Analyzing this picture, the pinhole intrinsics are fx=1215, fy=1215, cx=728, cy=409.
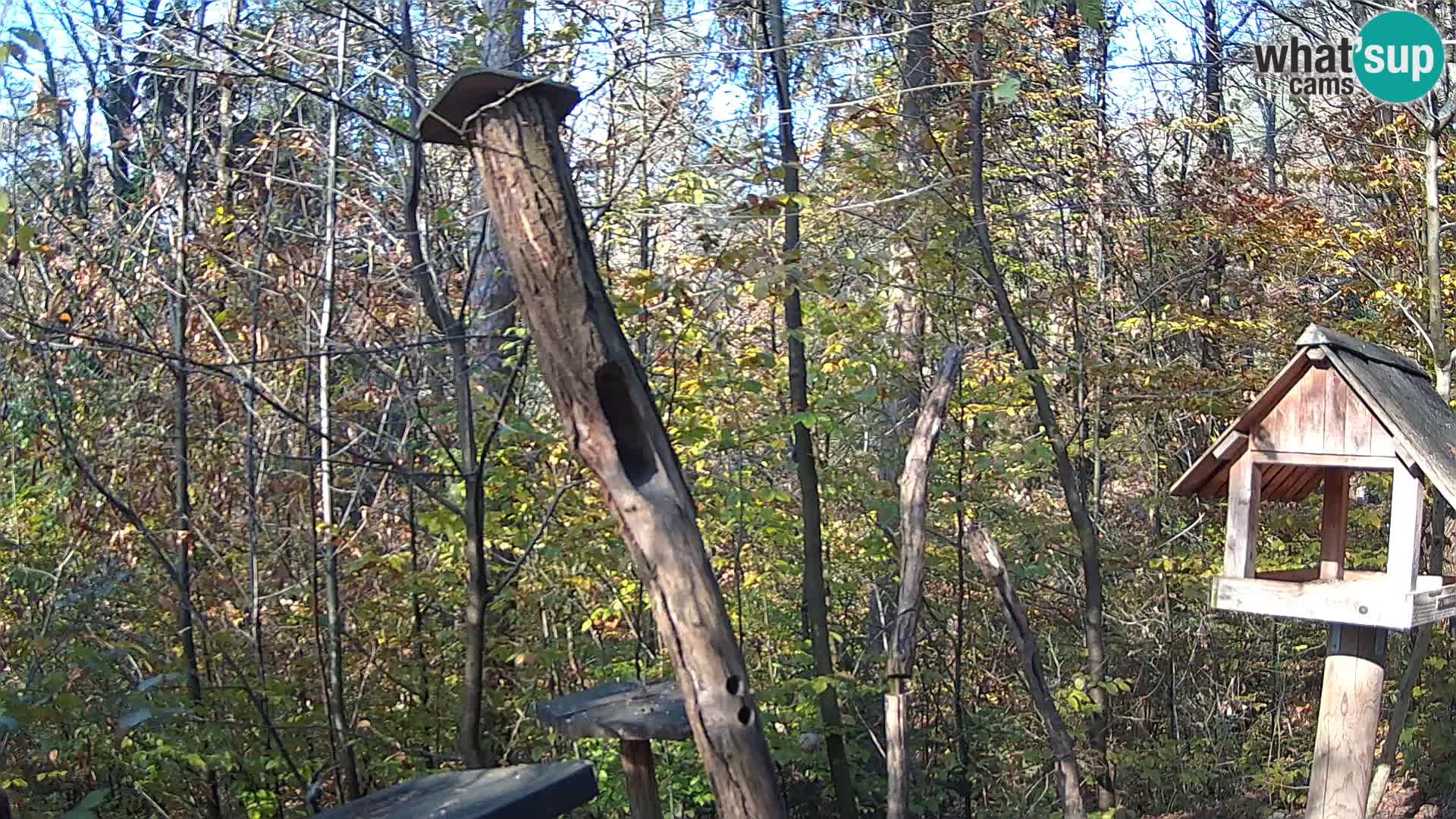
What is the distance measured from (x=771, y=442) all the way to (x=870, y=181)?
4.88 ft

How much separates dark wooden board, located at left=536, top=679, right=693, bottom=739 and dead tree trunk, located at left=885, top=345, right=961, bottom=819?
87 cm

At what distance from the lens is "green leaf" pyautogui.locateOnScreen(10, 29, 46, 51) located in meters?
1.78

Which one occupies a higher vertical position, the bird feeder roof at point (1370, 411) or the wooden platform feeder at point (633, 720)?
the bird feeder roof at point (1370, 411)

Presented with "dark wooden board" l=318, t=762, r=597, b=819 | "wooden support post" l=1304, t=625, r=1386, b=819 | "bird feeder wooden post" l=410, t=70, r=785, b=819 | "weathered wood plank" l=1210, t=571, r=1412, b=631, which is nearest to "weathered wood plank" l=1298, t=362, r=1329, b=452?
"weathered wood plank" l=1210, t=571, r=1412, b=631

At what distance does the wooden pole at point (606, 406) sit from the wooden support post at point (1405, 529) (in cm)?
205

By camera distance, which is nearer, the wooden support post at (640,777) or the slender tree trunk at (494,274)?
the slender tree trunk at (494,274)

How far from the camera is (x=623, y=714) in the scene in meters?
3.60

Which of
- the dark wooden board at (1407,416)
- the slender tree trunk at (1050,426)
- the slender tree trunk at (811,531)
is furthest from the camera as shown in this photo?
the slender tree trunk at (1050,426)

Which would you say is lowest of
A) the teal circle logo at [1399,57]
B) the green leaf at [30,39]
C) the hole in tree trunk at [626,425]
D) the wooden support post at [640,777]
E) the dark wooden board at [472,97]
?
the wooden support post at [640,777]

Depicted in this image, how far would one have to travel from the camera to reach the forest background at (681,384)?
14.8 ft

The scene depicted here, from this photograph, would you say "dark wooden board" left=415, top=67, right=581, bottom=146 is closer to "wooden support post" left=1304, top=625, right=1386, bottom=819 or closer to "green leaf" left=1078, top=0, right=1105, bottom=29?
"green leaf" left=1078, top=0, right=1105, bottom=29

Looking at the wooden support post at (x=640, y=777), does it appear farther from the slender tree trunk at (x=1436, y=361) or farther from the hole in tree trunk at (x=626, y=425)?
the slender tree trunk at (x=1436, y=361)

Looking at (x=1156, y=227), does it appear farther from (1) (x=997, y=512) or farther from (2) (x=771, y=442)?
(2) (x=771, y=442)

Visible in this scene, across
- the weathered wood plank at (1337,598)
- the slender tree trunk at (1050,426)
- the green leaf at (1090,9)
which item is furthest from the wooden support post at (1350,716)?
the green leaf at (1090,9)
